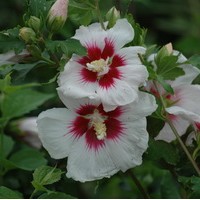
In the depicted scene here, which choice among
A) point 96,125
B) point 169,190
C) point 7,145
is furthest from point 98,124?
point 7,145

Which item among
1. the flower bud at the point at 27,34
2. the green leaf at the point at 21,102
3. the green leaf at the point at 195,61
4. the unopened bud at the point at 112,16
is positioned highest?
the unopened bud at the point at 112,16

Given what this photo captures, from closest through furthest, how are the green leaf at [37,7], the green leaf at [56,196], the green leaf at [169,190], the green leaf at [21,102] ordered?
the green leaf at [56,196] < the green leaf at [37,7] < the green leaf at [21,102] < the green leaf at [169,190]

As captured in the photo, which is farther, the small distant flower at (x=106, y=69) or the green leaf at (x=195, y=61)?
the green leaf at (x=195, y=61)

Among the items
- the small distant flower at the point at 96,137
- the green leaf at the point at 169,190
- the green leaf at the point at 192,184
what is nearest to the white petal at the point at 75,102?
the small distant flower at the point at 96,137

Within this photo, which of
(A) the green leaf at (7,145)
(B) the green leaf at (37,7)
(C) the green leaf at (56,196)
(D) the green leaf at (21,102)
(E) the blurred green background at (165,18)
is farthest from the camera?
(E) the blurred green background at (165,18)

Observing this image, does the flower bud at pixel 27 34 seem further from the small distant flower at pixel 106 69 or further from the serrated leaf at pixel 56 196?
the serrated leaf at pixel 56 196

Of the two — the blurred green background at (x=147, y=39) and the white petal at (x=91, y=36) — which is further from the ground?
the white petal at (x=91, y=36)
